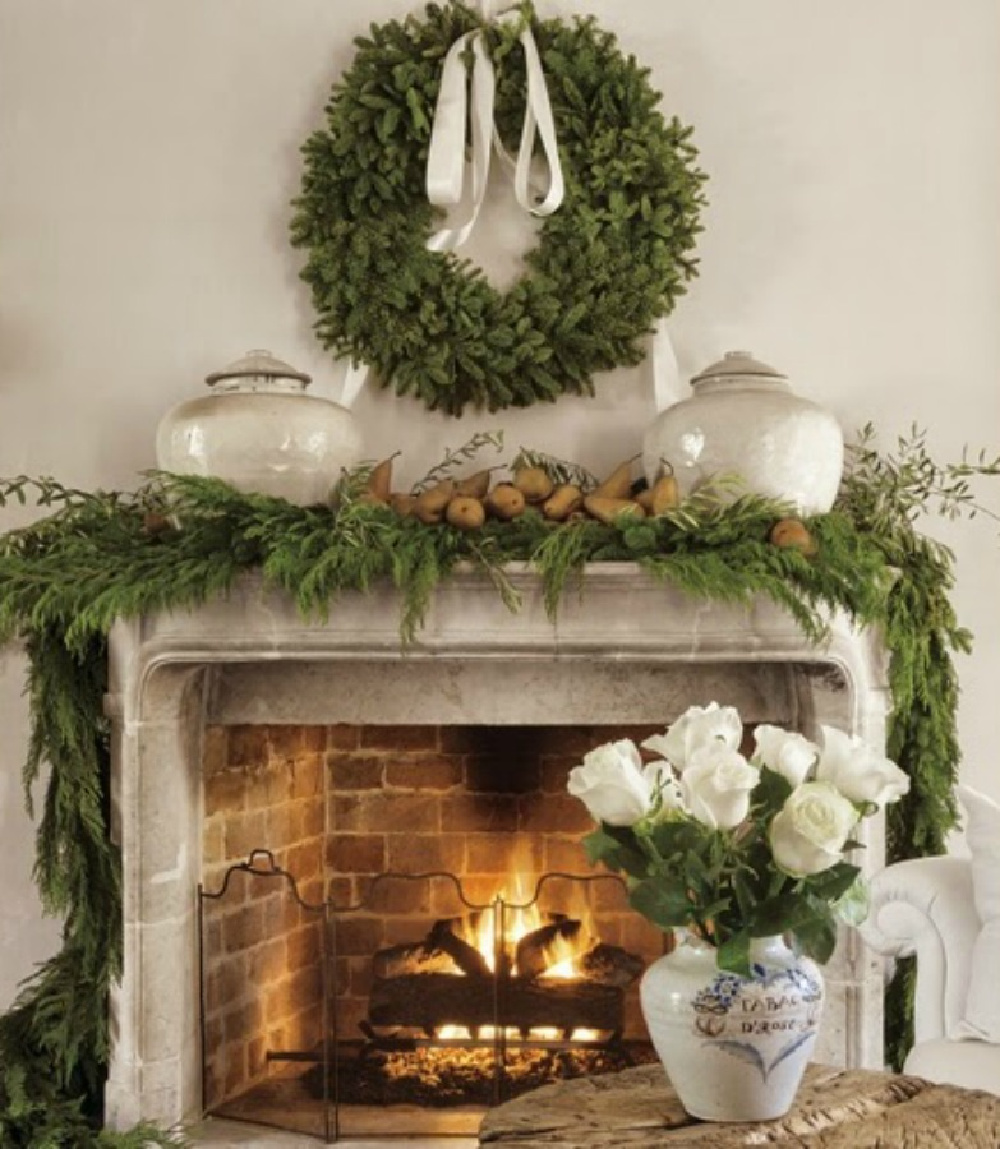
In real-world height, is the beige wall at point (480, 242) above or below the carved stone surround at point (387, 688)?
above

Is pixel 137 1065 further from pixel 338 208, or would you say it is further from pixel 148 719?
pixel 338 208

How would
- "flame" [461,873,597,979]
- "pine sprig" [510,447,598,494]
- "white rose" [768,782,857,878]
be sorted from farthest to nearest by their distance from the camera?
1. "flame" [461,873,597,979]
2. "pine sprig" [510,447,598,494]
3. "white rose" [768,782,857,878]

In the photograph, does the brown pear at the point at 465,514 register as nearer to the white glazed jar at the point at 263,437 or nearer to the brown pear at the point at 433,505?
the brown pear at the point at 433,505

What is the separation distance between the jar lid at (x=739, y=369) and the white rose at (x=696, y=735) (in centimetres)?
130

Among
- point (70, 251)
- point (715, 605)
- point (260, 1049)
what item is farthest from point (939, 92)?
point (260, 1049)

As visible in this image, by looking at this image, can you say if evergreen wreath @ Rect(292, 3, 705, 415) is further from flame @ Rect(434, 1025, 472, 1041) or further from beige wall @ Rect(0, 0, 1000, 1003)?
flame @ Rect(434, 1025, 472, 1041)

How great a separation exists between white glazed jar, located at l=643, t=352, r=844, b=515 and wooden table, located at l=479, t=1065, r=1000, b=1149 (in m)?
1.17

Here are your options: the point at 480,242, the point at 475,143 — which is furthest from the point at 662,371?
the point at 475,143

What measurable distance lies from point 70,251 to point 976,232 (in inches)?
70.9

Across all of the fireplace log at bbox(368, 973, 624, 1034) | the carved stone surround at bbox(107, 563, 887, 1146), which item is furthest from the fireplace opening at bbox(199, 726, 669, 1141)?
the carved stone surround at bbox(107, 563, 887, 1146)

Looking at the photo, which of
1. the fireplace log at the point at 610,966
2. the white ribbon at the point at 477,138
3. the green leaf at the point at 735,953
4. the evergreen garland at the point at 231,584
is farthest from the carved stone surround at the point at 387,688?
the green leaf at the point at 735,953

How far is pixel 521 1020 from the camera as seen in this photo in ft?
10.2

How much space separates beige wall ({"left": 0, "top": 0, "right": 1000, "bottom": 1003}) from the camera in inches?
124

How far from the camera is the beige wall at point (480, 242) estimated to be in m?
3.14
